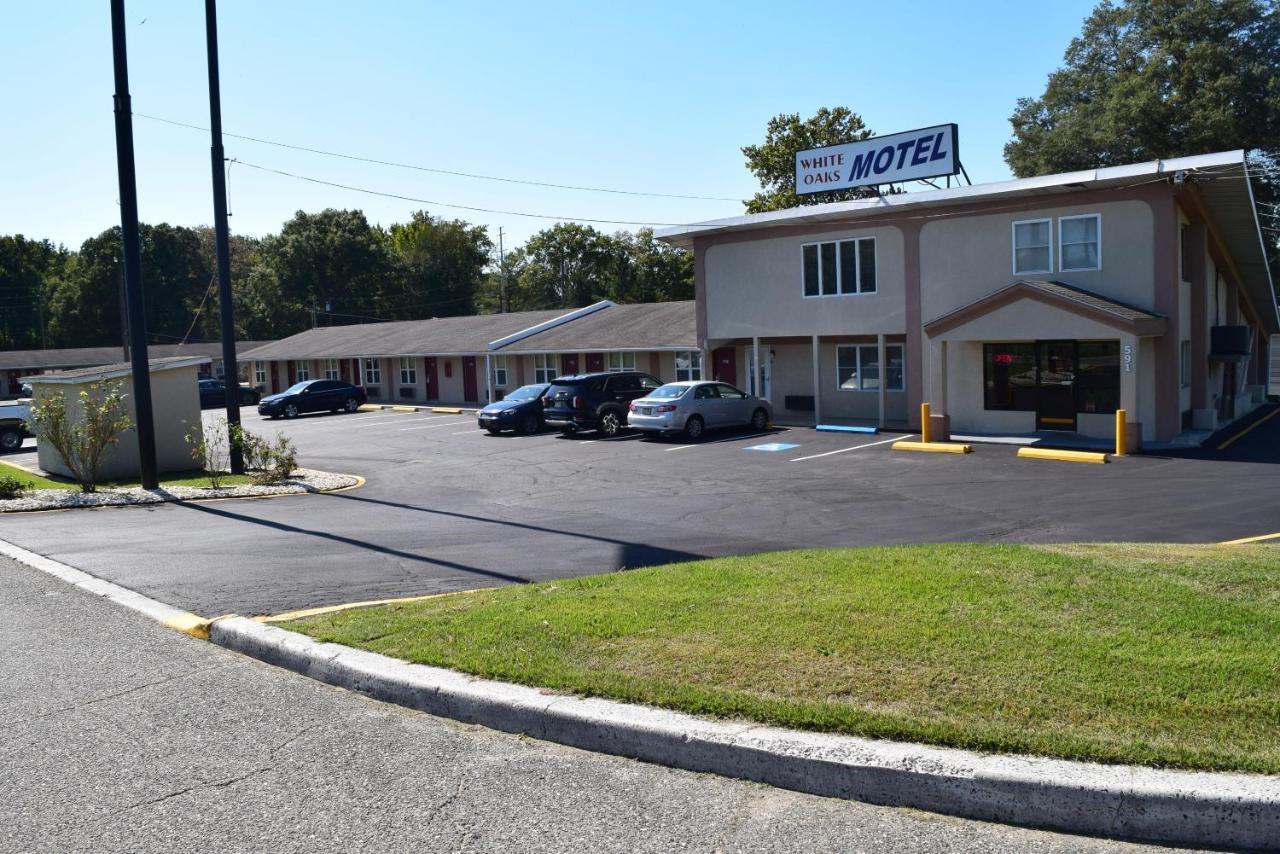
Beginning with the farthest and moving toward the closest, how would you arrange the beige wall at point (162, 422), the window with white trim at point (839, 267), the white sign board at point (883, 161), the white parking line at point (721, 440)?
the window with white trim at point (839, 267) < the white sign board at point (883, 161) < the white parking line at point (721, 440) < the beige wall at point (162, 422)

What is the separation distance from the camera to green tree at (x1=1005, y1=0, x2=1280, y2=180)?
45.7m

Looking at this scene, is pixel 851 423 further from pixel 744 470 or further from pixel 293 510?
pixel 293 510

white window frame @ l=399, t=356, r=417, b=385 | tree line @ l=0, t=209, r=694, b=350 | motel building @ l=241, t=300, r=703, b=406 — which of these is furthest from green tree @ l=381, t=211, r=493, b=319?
white window frame @ l=399, t=356, r=417, b=385

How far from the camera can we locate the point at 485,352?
42.9m

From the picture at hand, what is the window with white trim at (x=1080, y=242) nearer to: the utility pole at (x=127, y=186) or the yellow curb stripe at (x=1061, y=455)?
the yellow curb stripe at (x=1061, y=455)

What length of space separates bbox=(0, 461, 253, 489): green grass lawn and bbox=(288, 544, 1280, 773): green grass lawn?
1353cm

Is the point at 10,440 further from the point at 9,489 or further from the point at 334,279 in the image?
the point at 334,279

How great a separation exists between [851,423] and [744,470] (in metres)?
9.20

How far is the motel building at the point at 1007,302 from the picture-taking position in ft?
73.8

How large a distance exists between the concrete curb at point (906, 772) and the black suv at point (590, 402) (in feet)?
74.4

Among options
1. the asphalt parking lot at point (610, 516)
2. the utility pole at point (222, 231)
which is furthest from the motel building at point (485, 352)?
the utility pole at point (222, 231)

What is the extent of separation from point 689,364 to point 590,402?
7.71 meters

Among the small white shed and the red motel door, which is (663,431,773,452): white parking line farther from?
the red motel door

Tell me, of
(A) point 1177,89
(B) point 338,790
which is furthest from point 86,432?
(A) point 1177,89
